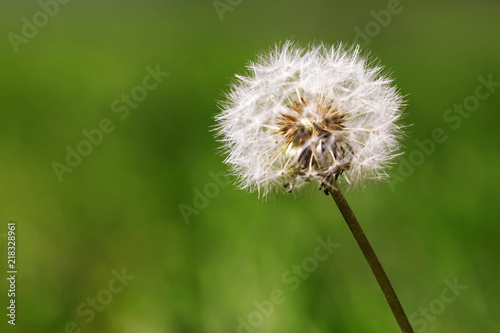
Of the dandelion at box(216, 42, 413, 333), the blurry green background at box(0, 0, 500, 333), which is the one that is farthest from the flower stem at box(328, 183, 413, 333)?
the blurry green background at box(0, 0, 500, 333)

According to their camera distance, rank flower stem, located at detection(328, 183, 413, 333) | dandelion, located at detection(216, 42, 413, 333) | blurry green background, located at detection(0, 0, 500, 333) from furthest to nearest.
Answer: blurry green background, located at detection(0, 0, 500, 333) → dandelion, located at detection(216, 42, 413, 333) → flower stem, located at detection(328, 183, 413, 333)

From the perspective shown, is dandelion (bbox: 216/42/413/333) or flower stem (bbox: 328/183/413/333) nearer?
flower stem (bbox: 328/183/413/333)

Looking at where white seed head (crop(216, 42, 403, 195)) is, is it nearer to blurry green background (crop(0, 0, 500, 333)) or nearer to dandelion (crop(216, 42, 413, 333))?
dandelion (crop(216, 42, 413, 333))

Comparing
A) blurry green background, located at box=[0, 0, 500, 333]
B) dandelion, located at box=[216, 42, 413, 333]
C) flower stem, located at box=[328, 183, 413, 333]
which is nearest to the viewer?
flower stem, located at box=[328, 183, 413, 333]

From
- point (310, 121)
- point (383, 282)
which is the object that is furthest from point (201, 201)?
point (383, 282)

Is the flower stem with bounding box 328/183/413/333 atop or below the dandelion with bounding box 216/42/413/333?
below

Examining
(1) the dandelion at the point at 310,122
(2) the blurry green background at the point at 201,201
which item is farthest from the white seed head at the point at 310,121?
(2) the blurry green background at the point at 201,201

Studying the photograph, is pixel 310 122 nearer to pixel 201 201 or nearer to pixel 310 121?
pixel 310 121

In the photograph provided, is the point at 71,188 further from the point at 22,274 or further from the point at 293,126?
the point at 293,126
